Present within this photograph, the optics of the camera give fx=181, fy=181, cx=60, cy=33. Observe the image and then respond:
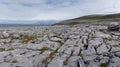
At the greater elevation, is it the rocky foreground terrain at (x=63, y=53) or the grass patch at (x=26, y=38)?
the grass patch at (x=26, y=38)

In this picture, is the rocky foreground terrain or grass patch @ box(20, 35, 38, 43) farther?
grass patch @ box(20, 35, 38, 43)

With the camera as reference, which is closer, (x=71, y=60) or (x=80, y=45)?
(x=71, y=60)

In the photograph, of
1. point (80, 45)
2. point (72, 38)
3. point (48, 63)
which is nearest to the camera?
point (48, 63)

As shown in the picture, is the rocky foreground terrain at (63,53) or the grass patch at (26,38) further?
the grass patch at (26,38)

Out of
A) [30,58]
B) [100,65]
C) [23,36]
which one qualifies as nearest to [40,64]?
[30,58]

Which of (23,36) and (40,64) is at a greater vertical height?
(23,36)

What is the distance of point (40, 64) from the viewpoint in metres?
28.5

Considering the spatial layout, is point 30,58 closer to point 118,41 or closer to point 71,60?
point 71,60

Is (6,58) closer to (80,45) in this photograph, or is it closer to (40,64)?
(40,64)

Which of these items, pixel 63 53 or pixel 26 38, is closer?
pixel 63 53

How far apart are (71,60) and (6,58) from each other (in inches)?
449

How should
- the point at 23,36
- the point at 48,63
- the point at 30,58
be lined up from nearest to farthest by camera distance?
the point at 48,63 < the point at 30,58 < the point at 23,36

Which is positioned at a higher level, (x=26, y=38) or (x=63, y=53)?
(x=26, y=38)

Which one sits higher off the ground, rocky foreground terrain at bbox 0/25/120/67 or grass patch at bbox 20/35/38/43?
grass patch at bbox 20/35/38/43
